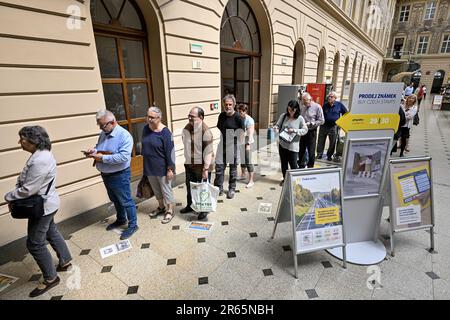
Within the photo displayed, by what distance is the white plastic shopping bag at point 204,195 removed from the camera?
3195mm

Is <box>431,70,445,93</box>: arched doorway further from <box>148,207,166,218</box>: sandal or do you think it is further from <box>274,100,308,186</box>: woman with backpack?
<box>148,207,166,218</box>: sandal

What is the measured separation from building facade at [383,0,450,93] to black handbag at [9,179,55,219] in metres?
40.6

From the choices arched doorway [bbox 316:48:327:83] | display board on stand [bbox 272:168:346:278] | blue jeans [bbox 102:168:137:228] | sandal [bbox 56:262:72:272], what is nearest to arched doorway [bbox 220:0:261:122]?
blue jeans [bbox 102:168:137:228]

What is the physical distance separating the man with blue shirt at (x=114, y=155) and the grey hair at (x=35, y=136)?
0.52m

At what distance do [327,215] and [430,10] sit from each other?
153 feet

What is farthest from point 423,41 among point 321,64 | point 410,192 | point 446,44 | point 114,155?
point 114,155

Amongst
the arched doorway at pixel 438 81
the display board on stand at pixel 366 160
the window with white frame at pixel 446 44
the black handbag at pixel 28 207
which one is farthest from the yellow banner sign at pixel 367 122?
the window with white frame at pixel 446 44

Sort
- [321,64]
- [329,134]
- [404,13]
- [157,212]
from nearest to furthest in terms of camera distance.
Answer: [157,212] < [329,134] < [321,64] < [404,13]

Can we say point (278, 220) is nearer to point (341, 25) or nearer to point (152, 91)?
point (152, 91)

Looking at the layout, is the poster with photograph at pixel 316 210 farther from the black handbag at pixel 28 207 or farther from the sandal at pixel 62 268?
the sandal at pixel 62 268

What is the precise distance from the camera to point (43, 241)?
2.20 m

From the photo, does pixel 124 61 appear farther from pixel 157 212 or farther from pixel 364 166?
pixel 364 166

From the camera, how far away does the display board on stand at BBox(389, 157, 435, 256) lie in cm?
258

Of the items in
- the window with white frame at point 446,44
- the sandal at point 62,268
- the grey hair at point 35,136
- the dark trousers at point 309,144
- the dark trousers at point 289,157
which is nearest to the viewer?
the grey hair at point 35,136
